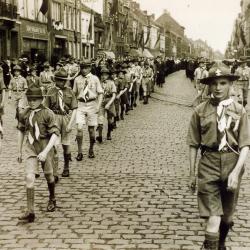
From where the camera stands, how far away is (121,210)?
6551mm

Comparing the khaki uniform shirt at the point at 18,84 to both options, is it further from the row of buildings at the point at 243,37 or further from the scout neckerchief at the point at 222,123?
the row of buildings at the point at 243,37

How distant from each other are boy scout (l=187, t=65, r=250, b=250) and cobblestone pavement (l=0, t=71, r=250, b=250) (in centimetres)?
91

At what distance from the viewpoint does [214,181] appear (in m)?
4.46

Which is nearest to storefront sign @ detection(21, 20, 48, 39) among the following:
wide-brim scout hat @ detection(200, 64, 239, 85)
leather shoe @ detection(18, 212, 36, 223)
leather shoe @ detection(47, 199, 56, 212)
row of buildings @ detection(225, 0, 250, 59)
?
row of buildings @ detection(225, 0, 250, 59)

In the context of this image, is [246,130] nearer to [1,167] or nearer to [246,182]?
[246,182]

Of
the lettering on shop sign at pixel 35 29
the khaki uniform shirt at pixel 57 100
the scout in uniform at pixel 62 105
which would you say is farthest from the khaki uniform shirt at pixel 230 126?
the lettering on shop sign at pixel 35 29

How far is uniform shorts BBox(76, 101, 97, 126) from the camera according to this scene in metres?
10.0

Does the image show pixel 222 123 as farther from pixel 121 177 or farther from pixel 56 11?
pixel 56 11

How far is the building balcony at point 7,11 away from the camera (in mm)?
34844

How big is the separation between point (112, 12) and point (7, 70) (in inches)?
1154

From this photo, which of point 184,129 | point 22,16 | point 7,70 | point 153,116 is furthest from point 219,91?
point 22,16

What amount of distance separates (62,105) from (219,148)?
4.13m

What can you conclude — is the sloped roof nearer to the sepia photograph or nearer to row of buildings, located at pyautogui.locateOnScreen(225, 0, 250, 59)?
row of buildings, located at pyautogui.locateOnScreen(225, 0, 250, 59)

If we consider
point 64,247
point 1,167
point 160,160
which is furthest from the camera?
point 160,160
